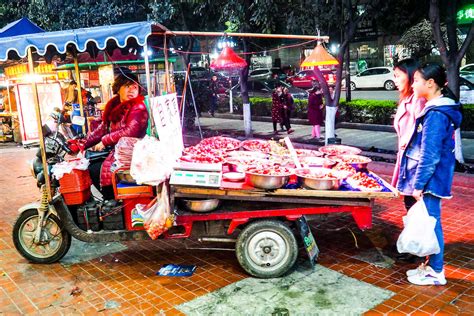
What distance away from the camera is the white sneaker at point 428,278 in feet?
14.0

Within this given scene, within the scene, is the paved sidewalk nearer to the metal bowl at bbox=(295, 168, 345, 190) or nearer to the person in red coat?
the metal bowl at bbox=(295, 168, 345, 190)

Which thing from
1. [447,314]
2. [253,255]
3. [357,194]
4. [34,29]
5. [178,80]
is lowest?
[447,314]

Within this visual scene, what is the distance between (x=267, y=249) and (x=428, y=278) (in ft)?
5.45

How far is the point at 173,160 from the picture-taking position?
4660mm

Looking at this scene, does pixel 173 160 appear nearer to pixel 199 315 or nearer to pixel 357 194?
pixel 199 315

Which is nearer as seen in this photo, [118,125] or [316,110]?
[118,125]

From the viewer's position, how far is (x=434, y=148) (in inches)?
158

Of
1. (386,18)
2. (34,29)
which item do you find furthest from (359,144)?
(34,29)

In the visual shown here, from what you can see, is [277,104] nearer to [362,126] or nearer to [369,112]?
[362,126]

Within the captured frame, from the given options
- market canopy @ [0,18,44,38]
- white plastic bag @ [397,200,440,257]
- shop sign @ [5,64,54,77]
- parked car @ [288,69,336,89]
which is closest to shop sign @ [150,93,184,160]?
white plastic bag @ [397,200,440,257]

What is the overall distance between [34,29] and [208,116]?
10.6m

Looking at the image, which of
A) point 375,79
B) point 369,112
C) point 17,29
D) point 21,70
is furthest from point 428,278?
point 375,79

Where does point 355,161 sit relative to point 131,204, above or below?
above

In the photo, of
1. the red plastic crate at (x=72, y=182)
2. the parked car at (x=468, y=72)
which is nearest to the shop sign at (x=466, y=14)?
the parked car at (x=468, y=72)
